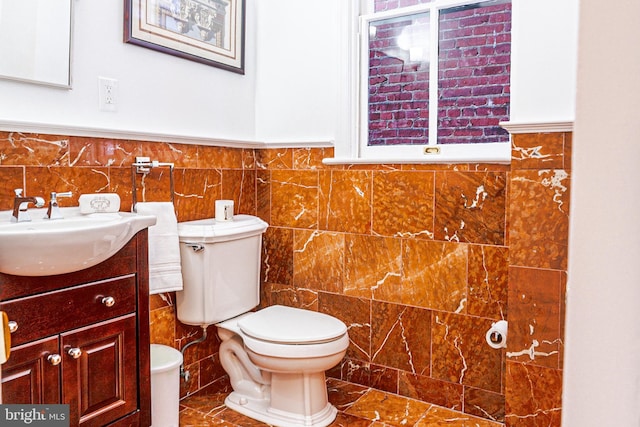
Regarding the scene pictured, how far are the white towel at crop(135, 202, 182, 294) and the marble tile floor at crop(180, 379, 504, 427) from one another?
2.01 ft

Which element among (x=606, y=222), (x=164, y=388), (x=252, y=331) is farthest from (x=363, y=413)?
(x=606, y=222)

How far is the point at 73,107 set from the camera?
6.15 feet

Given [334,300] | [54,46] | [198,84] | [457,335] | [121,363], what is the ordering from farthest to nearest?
1. [334,300]
2. [198,84]
3. [457,335]
4. [54,46]
5. [121,363]

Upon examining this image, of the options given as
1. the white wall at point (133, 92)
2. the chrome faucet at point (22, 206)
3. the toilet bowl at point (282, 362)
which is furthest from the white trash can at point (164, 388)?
the white wall at point (133, 92)

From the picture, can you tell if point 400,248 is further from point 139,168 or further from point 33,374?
point 33,374

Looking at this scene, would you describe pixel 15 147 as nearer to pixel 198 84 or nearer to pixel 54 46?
pixel 54 46

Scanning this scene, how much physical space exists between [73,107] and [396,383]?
1.82 meters

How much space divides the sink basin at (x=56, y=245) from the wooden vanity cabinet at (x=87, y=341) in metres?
0.07

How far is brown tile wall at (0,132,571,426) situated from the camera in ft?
5.72

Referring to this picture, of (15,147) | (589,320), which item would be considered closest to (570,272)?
(589,320)

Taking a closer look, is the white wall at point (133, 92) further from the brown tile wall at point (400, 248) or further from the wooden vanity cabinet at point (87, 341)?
the wooden vanity cabinet at point (87, 341)

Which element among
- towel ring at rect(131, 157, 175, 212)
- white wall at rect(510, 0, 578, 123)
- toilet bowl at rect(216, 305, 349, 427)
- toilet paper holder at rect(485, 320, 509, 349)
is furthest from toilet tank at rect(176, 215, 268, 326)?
white wall at rect(510, 0, 578, 123)

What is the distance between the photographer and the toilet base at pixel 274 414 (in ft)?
6.92

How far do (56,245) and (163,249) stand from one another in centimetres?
74
